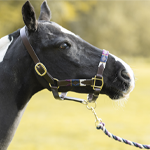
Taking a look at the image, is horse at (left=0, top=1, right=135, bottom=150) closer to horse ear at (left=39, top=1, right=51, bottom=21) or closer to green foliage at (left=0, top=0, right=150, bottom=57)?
horse ear at (left=39, top=1, right=51, bottom=21)

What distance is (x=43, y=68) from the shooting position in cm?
244

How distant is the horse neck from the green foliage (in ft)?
50.6

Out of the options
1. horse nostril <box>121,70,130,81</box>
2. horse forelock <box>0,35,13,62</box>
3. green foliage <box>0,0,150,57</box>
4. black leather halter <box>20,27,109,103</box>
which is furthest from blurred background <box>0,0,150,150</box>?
horse forelock <box>0,35,13,62</box>

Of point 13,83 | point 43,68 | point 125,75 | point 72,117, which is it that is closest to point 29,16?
point 43,68

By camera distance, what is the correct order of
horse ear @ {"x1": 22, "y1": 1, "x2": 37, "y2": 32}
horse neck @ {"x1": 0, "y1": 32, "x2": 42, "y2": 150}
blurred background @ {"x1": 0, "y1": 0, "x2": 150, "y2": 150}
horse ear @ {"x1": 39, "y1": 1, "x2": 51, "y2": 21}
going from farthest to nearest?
A: blurred background @ {"x1": 0, "y1": 0, "x2": 150, "y2": 150}, horse ear @ {"x1": 39, "y1": 1, "x2": 51, "y2": 21}, horse neck @ {"x1": 0, "y1": 32, "x2": 42, "y2": 150}, horse ear @ {"x1": 22, "y1": 1, "x2": 37, "y2": 32}

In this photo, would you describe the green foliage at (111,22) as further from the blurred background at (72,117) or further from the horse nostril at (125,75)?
the horse nostril at (125,75)

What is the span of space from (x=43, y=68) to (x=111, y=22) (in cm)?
3101

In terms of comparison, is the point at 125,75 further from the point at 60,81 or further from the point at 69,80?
the point at 60,81

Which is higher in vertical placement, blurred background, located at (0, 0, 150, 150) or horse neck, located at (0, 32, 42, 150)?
horse neck, located at (0, 32, 42, 150)

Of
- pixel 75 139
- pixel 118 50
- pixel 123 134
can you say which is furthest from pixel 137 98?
pixel 118 50

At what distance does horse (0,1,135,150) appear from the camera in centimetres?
243

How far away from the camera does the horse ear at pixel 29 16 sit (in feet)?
7.51

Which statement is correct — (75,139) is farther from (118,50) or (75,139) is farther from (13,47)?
(118,50)

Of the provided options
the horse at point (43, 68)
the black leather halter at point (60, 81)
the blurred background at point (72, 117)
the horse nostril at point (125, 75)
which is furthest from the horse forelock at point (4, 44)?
the blurred background at point (72, 117)
